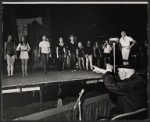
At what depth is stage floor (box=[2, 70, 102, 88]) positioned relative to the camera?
A: 2.84m

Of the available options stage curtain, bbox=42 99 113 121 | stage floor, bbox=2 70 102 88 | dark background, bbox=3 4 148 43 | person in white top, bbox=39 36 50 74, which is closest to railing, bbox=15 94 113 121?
stage curtain, bbox=42 99 113 121

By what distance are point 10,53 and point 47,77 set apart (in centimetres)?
54

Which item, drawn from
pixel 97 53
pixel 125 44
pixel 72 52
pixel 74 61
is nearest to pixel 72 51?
pixel 72 52

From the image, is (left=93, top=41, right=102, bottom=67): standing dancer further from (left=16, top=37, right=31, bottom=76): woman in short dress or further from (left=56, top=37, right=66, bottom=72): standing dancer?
(left=16, top=37, right=31, bottom=76): woman in short dress

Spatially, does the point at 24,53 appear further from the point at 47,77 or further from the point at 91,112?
the point at 91,112

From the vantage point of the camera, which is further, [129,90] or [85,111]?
[85,111]

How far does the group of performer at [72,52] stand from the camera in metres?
2.87

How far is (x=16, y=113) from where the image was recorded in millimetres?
2828

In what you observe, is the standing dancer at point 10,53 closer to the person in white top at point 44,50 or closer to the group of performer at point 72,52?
the group of performer at point 72,52

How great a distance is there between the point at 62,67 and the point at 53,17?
2.09 feet

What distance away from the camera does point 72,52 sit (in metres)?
2.94

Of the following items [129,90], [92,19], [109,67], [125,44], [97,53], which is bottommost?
[129,90]

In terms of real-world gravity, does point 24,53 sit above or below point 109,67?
above

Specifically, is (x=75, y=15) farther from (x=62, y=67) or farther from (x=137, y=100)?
(x=137, y=100)
